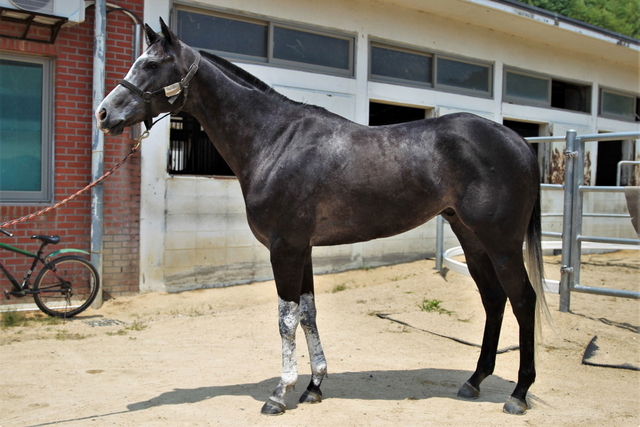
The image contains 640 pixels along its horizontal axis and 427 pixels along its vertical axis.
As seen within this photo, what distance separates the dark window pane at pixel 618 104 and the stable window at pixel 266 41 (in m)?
6.76

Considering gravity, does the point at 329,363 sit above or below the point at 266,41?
below

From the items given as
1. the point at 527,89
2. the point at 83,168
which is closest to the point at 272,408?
the point at 83,168

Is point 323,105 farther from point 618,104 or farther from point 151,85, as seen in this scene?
point 618,104

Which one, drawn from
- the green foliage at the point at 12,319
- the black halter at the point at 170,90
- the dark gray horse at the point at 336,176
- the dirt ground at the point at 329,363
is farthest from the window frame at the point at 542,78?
the green foliage at the point at 12,319

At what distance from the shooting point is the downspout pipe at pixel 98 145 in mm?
5988

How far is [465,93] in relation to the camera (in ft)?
30.6

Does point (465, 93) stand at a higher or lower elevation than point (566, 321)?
higher

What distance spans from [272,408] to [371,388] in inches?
32.3

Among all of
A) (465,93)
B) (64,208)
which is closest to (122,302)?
A: (64,208)

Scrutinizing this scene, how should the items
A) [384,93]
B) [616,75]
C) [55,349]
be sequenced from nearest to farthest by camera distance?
[55,349], [384,93], [616,75]

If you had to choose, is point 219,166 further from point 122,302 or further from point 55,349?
point 55,349

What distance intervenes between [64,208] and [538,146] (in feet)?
27.9

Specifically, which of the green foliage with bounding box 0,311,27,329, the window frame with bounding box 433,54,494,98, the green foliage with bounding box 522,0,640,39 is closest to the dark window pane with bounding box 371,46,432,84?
the window frame with bounding box 433,54,494,98

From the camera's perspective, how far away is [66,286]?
5.83 m
